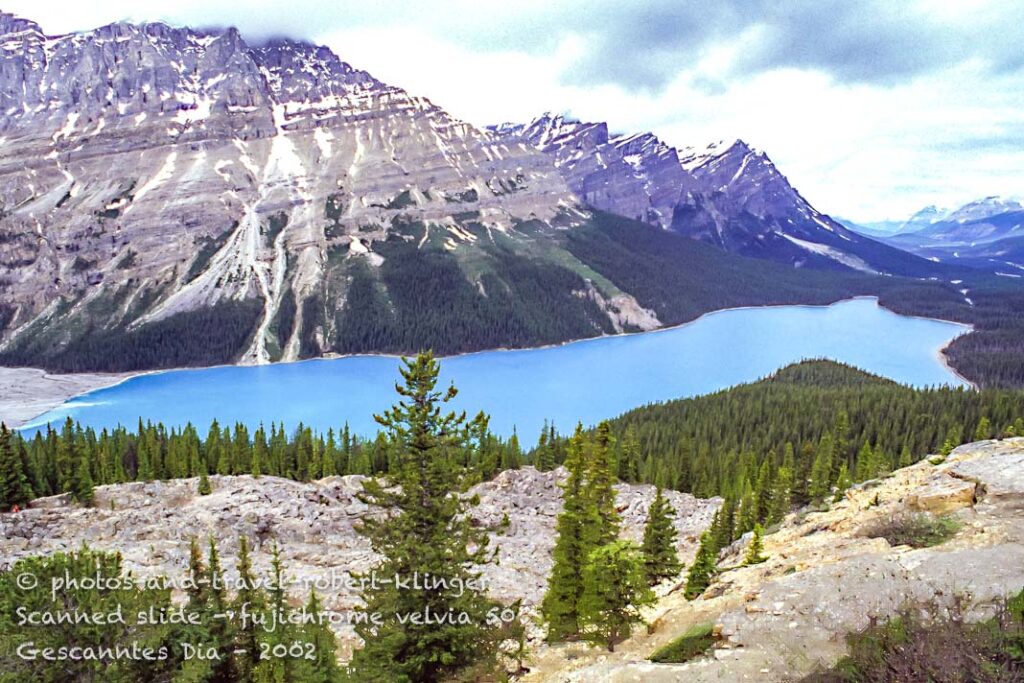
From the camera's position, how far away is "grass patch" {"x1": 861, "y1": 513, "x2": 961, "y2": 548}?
20656 millimetres

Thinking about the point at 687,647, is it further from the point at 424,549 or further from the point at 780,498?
the point at 780,498

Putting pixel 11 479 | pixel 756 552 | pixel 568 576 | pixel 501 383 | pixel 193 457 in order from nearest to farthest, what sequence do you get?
pixel 568 576 → pixel 756 552 → pixel 11 479 → pixel 193 457 → pixel 501 383

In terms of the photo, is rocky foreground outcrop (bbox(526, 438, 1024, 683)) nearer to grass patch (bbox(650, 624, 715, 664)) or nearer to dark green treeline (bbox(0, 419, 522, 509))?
grass patch (bbox(650, 624, 715, 664))

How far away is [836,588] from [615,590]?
22.8ft

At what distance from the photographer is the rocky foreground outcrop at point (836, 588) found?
14.9m

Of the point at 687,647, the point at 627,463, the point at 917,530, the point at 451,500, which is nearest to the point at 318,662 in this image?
the point at 451,500

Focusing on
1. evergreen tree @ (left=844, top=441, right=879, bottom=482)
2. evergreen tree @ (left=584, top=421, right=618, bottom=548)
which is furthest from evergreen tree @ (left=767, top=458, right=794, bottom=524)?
evergreen tree @ (left=584, top=421, right=618, bottom=548)

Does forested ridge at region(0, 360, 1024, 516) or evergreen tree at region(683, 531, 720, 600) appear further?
forested ridge at region(0, 360, 1024, 516)

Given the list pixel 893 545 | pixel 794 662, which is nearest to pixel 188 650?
pixel 794 662

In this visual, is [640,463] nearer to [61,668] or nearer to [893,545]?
[893,545]

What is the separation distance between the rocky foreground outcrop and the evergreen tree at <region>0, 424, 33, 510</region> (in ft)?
143

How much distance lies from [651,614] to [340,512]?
28699mm

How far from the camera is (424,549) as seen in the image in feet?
57.9

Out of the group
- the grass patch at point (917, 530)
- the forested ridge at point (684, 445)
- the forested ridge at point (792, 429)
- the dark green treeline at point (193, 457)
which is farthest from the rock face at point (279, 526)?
the grass patch at point (917, 530)
